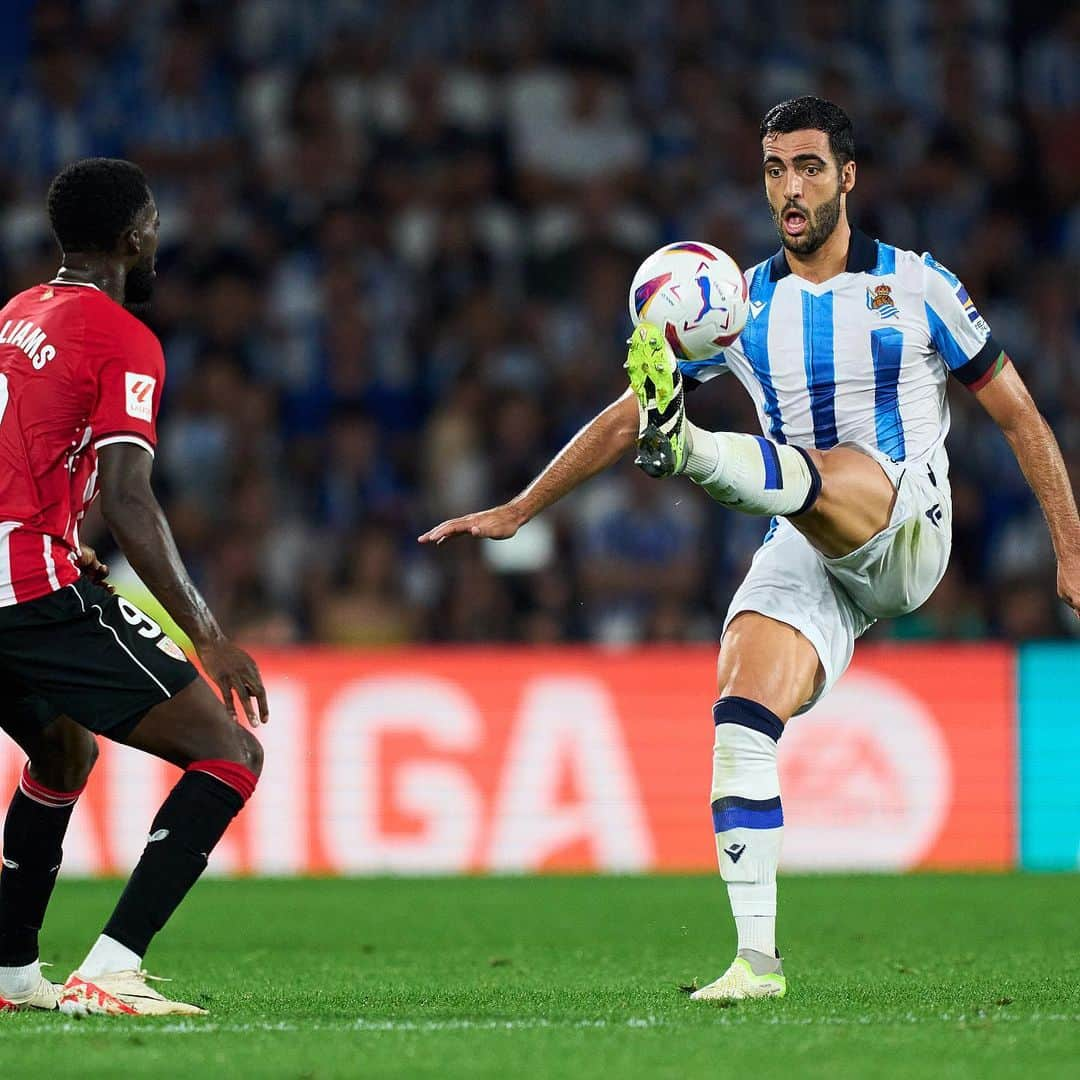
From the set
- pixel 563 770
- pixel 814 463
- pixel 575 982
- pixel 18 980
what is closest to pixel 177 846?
pixel 18 980

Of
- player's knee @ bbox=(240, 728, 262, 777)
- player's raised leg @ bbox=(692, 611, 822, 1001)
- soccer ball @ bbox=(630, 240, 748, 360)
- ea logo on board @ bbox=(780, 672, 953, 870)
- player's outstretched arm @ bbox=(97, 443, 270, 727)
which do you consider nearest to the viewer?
player's outstretched arm @ bbox=(97, 443, 270, 727)

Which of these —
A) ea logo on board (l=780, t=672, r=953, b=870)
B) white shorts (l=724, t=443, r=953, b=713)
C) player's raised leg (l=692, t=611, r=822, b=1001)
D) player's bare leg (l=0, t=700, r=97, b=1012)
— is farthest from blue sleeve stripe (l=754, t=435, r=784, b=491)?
ea logo on board (l=780, t=672, r=953, b=870)

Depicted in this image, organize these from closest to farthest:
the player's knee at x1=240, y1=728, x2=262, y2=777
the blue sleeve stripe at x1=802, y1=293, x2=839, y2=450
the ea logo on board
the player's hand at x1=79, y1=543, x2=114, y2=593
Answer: the player's knee at x1=240, y1=728, x2=262, y2=777, the player's hand at x1=79, y1=543, x2=114, y2=593, the blue sleeve stripe at x1=802, y1=293, x2=839, y2=450, the ea logo on board

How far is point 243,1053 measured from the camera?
425 cm

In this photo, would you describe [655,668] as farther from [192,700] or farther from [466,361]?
[192,700]

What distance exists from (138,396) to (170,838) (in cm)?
106

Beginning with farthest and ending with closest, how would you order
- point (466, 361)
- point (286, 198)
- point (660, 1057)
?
point (286, 198) < point (466, 361) < point (660, 1057)

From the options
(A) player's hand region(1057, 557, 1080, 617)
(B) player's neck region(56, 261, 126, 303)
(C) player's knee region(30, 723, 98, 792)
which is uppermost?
(B) player's neck region(56, 261, 126, 303)

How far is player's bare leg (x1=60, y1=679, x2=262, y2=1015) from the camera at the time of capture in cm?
474

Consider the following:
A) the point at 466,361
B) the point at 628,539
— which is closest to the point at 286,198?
the point at 466,361

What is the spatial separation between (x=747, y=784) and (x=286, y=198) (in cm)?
934

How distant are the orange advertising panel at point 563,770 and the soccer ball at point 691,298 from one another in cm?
518

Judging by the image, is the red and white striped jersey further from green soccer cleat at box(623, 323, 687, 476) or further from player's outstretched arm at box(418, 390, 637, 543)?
player's outstretched arm at box(418, 390, 637, 543)

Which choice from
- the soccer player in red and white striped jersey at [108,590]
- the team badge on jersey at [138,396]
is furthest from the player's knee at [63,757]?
the team badge on jersey at [138,396]
